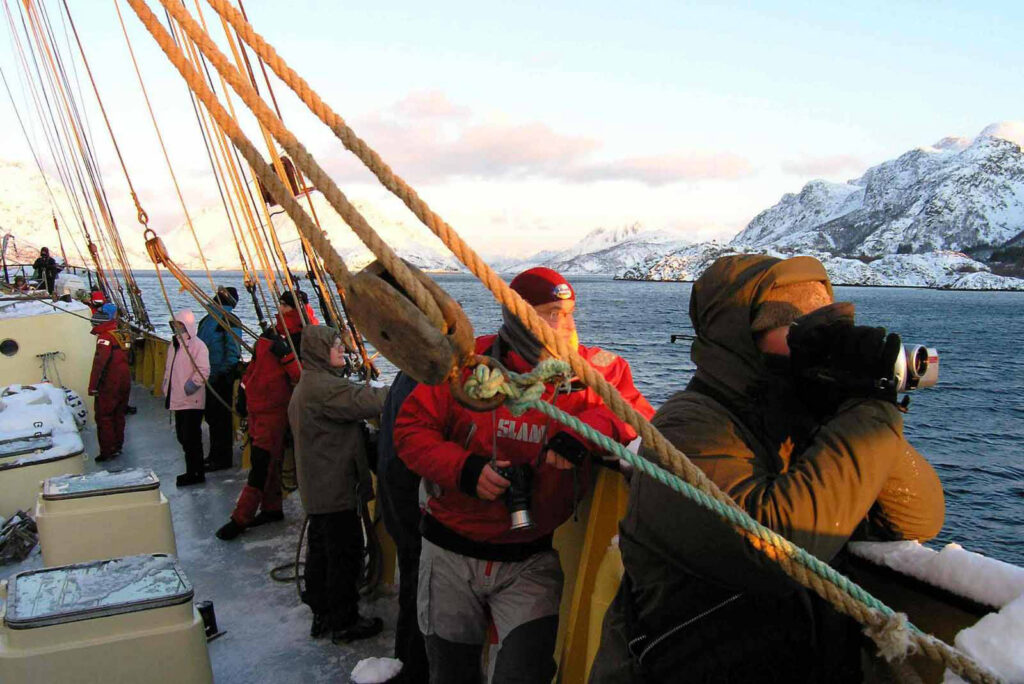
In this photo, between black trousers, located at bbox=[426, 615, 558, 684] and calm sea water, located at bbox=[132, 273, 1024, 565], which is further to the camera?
calm sea water, located at bbox=[132, 273, 1024, 565]

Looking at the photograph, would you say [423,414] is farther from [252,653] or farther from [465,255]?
[252,653]

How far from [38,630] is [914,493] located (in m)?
2.50

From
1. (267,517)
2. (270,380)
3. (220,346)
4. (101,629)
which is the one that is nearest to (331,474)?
(101,629)

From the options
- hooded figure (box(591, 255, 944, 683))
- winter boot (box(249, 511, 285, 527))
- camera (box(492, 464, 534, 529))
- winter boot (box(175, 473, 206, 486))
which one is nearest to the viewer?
hooded figure (box(591, 255, 944, 683))

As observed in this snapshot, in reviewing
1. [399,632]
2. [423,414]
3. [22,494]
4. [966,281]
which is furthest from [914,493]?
[966,281]

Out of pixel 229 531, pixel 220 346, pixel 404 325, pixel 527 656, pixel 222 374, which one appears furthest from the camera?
pixel 220 346

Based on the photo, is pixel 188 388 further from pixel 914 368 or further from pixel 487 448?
pixel 914 368

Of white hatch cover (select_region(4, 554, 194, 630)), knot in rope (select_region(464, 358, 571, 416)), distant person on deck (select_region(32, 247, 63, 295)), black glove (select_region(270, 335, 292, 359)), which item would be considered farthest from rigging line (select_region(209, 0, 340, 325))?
distant person on deck (select_region(32, 247, 63, 295))

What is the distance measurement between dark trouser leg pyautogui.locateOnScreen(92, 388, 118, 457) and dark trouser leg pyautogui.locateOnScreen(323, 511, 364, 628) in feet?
16.3

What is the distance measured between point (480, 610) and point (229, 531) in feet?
11.3

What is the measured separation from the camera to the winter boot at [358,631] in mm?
3871

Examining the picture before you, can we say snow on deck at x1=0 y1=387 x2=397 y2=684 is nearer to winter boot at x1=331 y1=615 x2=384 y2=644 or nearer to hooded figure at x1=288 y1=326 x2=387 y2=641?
winter boot at x1=331 y1=615 x2=384 y2=644

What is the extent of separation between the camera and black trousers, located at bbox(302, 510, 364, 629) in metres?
3.89

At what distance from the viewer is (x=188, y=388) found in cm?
696
